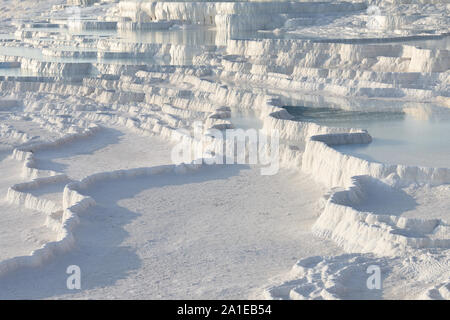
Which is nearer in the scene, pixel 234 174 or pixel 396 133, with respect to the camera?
pixel 234 174

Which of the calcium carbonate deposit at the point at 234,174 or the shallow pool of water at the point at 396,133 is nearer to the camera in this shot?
the calcium carbonate deposit at the point at 234,174

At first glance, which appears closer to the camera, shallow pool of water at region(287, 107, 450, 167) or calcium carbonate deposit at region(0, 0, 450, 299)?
calcium carbonate deposit at region(0, 0, 450, 299)

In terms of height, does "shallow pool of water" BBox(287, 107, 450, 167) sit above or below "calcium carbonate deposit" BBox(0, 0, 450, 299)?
above

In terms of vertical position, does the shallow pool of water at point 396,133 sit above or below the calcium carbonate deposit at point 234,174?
above

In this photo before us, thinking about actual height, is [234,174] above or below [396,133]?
below
